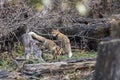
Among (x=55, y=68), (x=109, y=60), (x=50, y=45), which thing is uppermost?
(x=50, y=45)

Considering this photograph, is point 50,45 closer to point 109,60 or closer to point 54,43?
point 54,43

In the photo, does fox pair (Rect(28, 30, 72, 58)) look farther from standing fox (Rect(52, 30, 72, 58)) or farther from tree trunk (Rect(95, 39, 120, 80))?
tree trunk (Rect(95, 39, 120, 80))

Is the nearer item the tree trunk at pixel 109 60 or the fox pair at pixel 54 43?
the tree trunk at pixel 109 60

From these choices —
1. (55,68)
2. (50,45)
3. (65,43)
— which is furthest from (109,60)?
(65,43)

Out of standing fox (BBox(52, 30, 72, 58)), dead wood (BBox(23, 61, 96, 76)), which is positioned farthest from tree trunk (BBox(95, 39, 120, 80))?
standing fox (BBox(52, 30, 72, 58))

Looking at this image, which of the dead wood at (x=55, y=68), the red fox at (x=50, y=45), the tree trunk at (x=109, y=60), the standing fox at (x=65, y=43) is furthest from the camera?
the standing fox at (x=65, y=43)

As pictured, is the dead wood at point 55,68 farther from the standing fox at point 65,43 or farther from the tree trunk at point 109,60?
the tree trunk at point 109,60

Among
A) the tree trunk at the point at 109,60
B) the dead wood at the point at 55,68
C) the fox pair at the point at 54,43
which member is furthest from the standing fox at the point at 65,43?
the tree trunk at the point at 109,60

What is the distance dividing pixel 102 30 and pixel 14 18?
132 inches

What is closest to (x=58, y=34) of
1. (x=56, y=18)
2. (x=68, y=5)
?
(x=56, y=18)

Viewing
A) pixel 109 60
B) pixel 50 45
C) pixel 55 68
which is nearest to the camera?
pixel 109 60

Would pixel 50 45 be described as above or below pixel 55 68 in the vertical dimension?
above

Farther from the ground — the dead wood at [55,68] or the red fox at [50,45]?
the red fox at [50,45]

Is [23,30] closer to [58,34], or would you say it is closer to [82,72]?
[58,34]
